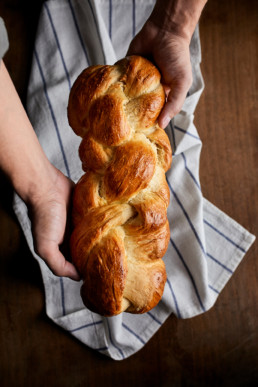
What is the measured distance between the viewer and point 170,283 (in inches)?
40.1

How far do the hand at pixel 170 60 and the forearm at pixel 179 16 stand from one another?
0.04ft

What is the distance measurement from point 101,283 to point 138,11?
77 cm

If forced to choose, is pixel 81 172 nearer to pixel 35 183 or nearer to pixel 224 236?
pixel 35 183

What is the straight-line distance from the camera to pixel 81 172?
3.41 feet

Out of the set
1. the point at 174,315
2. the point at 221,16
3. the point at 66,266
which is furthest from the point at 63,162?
the point at 221,16

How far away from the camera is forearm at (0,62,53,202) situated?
27.1 inches

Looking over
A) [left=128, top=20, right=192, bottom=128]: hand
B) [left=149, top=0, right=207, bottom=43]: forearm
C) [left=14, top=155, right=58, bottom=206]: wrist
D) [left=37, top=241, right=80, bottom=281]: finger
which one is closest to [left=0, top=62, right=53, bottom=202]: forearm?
[left=14, top=155, right=58, bottom=206]: wrist

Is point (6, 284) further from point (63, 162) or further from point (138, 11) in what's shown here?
point (138, 11)

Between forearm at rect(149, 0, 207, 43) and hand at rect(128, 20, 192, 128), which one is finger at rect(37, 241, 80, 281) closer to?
hand at rect(128, 20, 192, 128)

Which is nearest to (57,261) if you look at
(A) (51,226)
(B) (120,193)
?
(A) (51,226)

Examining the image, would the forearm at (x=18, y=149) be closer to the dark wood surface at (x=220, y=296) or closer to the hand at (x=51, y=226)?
the hand at (x=51, y=226)

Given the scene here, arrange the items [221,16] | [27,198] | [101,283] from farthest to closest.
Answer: [221,16], [27,198], [101,283]

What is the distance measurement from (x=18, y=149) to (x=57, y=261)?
22cm

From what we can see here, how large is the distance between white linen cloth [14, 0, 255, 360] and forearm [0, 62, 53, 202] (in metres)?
0.26
